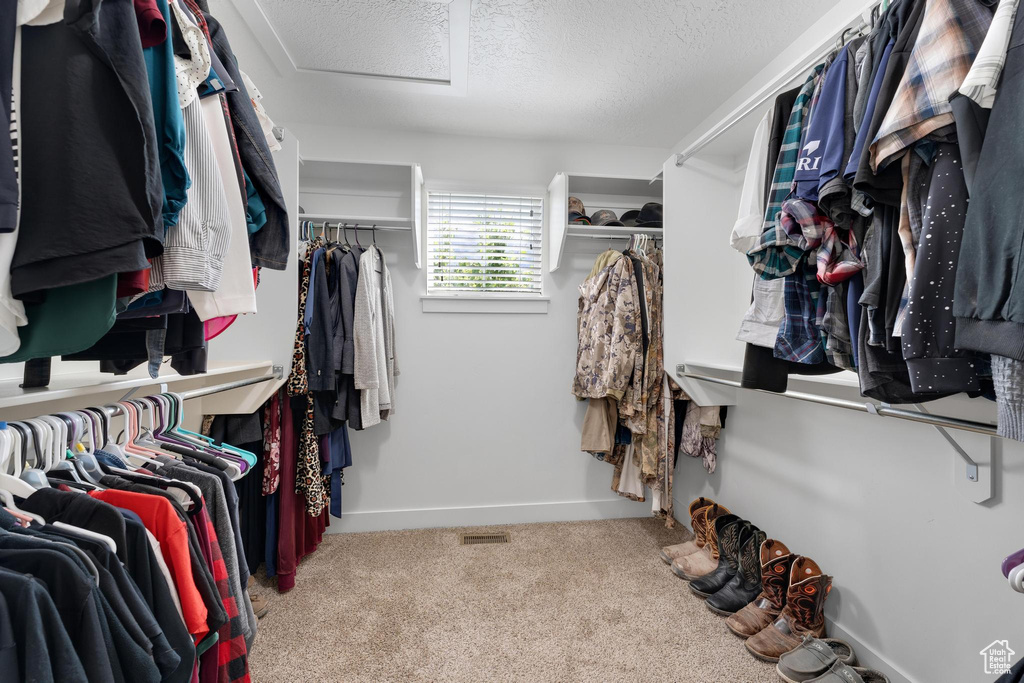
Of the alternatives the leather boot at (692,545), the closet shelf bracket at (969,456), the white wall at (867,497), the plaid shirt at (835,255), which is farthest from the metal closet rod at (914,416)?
the leather boot at (692,545)

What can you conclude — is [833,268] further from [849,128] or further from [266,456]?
[266,456]

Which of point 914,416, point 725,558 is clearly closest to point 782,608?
point 725,558

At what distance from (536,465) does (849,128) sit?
226 centimetres

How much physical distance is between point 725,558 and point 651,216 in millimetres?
1772

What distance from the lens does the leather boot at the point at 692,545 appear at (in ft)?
7.41

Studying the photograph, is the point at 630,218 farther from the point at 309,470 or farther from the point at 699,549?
the point at 309,470

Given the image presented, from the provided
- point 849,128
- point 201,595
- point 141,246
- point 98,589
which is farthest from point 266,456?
point 849,128

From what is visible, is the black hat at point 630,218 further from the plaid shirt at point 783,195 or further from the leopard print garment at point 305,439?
the leopard print garment at point 305,439

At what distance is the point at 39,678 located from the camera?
0.51m

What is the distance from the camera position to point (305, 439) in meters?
2.15

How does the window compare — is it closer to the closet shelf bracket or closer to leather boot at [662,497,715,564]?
leather boot at [662,497,715,564]

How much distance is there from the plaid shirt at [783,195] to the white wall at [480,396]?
1.69m

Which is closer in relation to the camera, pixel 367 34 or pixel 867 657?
pixel 867 657

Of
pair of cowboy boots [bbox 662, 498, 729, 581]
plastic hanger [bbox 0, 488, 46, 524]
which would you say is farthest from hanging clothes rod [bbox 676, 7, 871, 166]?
plastic hanger [bbox 0, 488, 46, 524]
